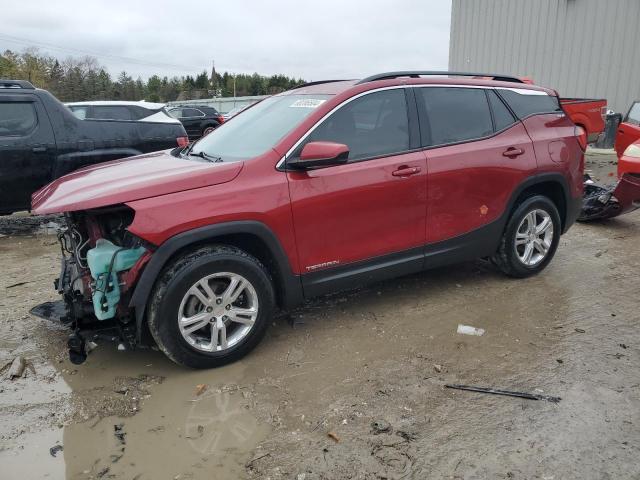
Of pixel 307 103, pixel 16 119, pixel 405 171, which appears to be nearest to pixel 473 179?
pixel 405 171

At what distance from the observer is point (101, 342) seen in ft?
12.4

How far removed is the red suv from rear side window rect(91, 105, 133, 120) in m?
6.06

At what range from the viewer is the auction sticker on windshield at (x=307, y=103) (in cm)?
375

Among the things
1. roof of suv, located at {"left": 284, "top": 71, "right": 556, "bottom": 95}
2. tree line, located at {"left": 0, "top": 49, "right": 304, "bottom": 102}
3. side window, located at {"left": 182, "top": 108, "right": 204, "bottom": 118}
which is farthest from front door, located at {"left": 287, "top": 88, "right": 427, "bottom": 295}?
tree line, located at {"left": 0, "top": 49, "right": 304, "bottom": 102}

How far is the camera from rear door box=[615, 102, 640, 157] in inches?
381

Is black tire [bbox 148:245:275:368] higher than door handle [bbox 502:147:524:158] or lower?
lower

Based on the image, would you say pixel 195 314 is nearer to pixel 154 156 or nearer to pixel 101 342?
pixel 101 342

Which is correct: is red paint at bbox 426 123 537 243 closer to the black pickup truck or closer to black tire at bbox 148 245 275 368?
black tire at bbox 148 245 275 368

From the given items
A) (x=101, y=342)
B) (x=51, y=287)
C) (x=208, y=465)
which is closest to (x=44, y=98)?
(x=51, y=287)

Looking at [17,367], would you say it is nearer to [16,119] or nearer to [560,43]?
[16,119]

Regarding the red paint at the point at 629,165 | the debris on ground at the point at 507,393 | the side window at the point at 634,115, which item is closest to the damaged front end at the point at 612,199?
the red paint at the point at 629,165

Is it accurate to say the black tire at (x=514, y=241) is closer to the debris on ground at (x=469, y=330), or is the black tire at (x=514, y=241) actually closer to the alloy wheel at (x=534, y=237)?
the alloy wheel at (x=534, y=237)

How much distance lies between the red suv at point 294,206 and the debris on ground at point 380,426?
1032mm

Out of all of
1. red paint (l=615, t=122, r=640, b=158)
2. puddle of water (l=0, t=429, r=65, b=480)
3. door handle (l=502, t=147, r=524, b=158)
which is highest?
door handle (l=502, t=147, r=524, b=158)
